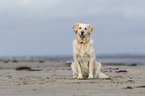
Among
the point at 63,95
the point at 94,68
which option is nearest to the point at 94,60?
the point at 94,68

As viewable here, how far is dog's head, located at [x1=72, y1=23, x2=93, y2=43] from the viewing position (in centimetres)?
1262

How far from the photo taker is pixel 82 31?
12.6 meters

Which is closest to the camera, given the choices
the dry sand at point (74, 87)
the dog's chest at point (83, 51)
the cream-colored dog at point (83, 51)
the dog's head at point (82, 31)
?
the dry sand at point (74, 87)

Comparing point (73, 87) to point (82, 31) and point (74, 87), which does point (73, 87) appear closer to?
point (74, 87)

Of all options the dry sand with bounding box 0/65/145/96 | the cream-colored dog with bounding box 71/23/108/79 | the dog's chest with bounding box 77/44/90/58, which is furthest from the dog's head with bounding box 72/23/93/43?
the dry sand with bounding box 0/65/145/96

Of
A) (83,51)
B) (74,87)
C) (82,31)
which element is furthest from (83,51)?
(74,87)

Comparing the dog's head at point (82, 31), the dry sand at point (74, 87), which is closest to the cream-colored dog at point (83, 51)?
the dog's head at point (82, 31)

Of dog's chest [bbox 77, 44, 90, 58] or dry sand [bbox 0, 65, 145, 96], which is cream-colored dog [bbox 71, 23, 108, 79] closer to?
dog's chest [bbox 77, 44, 90, 58]

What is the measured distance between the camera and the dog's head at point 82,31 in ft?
41.4

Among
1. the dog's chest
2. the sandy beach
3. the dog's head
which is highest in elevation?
Result: the dog's head

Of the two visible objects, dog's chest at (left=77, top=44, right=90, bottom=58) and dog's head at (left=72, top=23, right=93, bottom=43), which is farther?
dog's chest at (left=77, top=44, right=90, bottom=58)

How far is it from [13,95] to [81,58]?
5.66m

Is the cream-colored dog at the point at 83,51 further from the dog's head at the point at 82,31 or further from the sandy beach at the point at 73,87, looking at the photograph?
the sandy beach at the point at 73,87

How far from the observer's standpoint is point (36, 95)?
777 centimetres
